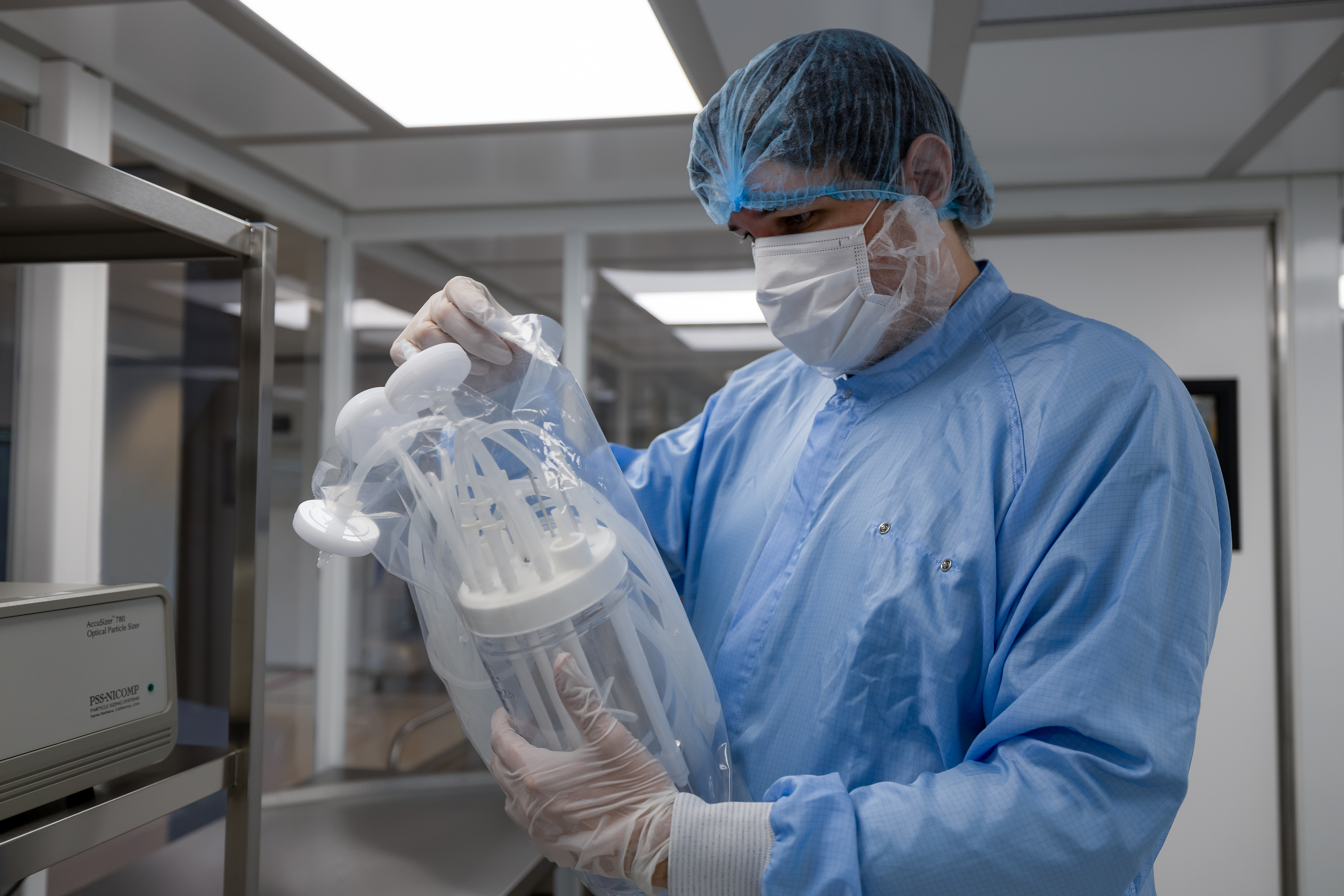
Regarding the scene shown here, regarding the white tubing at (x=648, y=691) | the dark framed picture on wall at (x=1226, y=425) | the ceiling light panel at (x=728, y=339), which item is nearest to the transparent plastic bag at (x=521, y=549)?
the white tubing at (x=648, y=691)

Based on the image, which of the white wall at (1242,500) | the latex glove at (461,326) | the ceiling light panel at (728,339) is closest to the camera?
the latex glove at (461,326)

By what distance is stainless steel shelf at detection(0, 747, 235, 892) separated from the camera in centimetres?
72

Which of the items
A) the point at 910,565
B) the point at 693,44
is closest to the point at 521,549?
the point at 910,565

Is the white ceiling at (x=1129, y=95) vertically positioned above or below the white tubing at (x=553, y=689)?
above

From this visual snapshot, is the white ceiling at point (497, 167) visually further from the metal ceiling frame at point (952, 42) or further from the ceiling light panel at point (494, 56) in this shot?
the metal ceiling frame at point (952, 42)

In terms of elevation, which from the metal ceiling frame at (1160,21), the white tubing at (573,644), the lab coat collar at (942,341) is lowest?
the white tubing at (573,644)

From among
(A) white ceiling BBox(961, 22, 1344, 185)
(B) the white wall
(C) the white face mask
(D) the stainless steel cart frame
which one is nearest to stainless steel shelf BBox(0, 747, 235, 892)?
(D) the stainless steel cart frame

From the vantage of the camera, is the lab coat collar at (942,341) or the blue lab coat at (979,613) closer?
the blue lab coat at (979,613)

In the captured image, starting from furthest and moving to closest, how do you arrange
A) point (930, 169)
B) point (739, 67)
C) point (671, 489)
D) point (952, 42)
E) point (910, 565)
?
point (739, 67) < point (952, 42) < point (671, 489) < point (930, 169) < point (910, 565)

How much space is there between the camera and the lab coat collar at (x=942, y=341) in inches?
36.0

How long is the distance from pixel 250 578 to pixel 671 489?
502 mm

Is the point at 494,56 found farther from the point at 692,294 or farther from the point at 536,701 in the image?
the point at 536,701

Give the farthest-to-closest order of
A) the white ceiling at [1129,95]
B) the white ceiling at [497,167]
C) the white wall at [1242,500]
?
the white wall at [1242,500], the white ceiling at [497,167], the white ceiling at [1129,95]

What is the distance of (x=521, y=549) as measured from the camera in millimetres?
672
